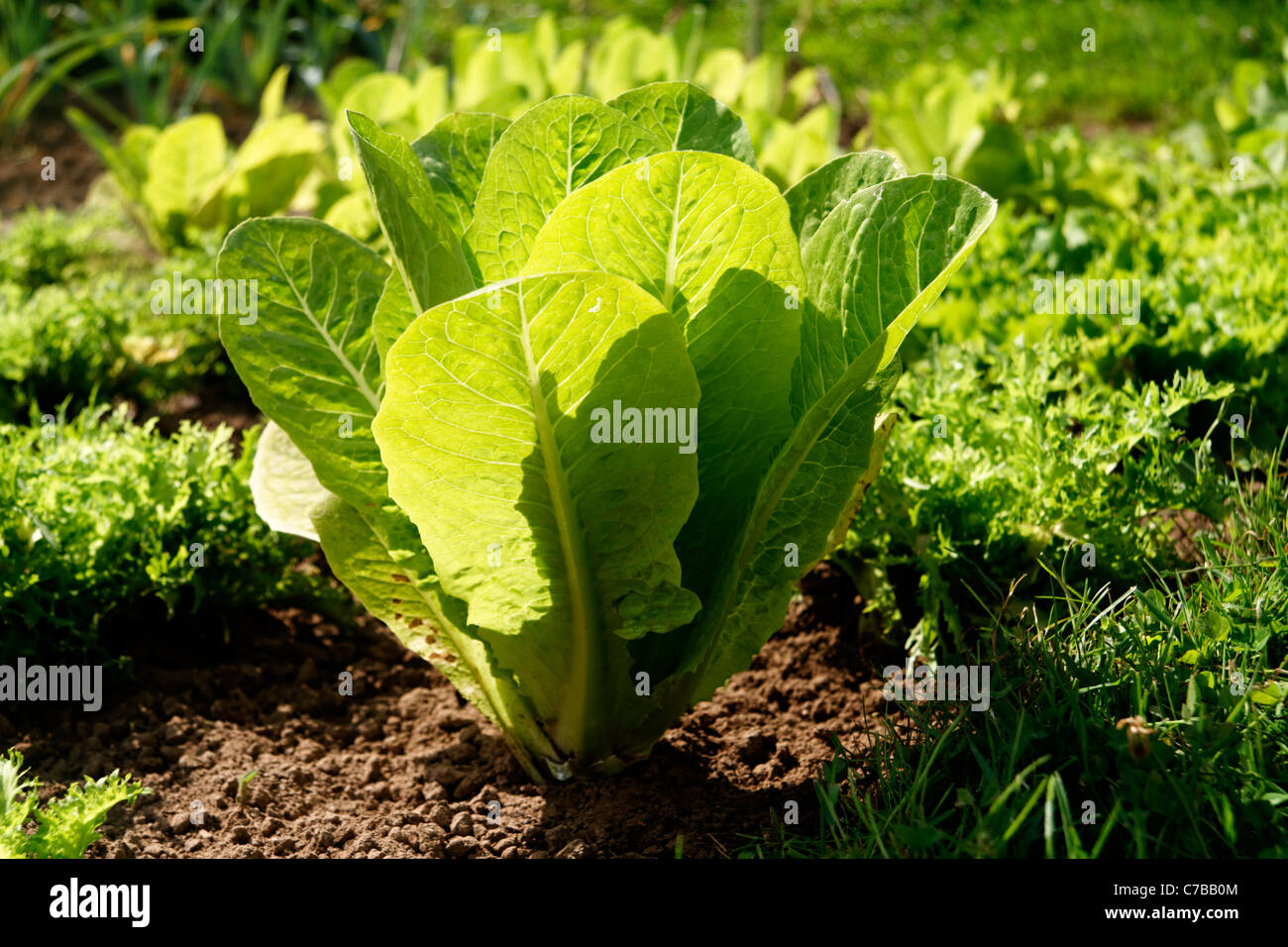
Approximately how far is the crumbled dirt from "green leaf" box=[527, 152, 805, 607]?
48cm

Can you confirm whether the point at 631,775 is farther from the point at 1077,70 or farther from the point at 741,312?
the point at 1077,70

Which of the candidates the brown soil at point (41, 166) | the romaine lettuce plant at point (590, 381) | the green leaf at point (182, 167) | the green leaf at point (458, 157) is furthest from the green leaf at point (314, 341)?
the brown soil at point (41, 166)

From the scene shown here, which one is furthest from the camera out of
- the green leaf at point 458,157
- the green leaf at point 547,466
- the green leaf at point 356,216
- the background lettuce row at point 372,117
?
the background lettuce row at point 372,117

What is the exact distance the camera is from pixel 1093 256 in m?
3.48

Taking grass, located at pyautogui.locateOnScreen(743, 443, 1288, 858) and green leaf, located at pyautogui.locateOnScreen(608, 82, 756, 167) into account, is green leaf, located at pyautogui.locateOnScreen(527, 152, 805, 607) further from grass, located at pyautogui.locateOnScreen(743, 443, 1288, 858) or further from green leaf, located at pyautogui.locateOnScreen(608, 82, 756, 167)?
grass, located at pyautogui.locateOnScreen(743, 443, 1288, 858)

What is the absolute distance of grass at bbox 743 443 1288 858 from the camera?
5.18ft

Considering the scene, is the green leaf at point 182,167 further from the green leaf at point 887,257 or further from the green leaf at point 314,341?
the green leaf at point 887,257

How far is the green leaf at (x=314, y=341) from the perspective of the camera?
1.84 metres

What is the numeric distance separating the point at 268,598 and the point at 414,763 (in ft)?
2.16

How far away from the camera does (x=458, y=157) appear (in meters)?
1.98

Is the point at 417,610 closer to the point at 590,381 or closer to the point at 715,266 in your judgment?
the point at 590,381

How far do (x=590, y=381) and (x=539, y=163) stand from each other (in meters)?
0.44

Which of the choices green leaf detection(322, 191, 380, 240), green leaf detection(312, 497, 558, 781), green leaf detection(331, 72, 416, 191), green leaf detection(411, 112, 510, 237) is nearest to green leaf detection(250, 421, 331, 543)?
green leaf detection(312, 497, 558, 781)
